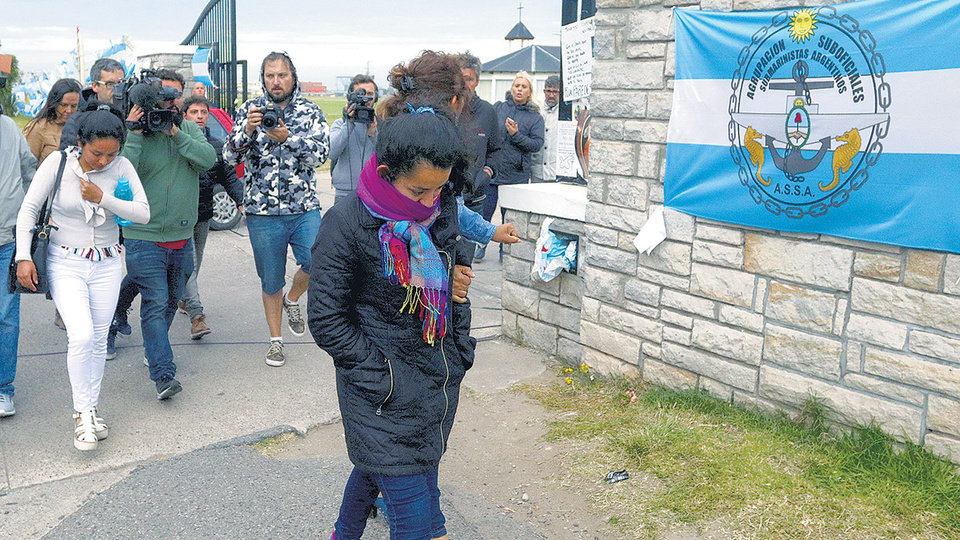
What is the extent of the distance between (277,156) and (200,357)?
1.50 meters

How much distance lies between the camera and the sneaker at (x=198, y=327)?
592 cm

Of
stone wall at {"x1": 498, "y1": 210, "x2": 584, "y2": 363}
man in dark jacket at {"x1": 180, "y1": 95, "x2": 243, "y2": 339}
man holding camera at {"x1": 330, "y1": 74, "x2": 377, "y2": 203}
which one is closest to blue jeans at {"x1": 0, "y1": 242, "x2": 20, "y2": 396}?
man in dark jacket at {"x1": 180, "y1": 95, "x2": 243, "y2": 339}

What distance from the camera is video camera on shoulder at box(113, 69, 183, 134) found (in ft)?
15.3

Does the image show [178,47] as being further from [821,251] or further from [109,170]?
[821,251]

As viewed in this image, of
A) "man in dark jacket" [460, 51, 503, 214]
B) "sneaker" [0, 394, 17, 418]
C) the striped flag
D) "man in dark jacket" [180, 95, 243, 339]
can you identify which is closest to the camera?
"sneaker" [0, 394, 17, 418]

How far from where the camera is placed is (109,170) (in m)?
4.27

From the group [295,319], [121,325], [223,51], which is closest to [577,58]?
[295,319]

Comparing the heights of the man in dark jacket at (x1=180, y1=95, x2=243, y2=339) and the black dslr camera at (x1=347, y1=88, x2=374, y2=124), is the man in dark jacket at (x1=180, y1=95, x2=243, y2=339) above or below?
below

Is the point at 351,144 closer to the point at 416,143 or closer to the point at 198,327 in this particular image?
the point at 198,327

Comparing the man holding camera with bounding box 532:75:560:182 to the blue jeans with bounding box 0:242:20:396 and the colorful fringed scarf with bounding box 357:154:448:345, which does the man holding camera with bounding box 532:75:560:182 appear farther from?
the colorful fringed scarf with bounding box 357:154:448:345

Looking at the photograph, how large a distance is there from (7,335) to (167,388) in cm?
90

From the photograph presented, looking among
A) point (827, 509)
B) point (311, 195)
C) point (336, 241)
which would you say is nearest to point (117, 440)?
point (311, 195)

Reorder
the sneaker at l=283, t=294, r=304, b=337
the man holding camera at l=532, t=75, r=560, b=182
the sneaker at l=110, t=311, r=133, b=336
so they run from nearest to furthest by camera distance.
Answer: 1. the sneaker at l=110, t=311, r=133, b=336
2. the sneaker at l=283, t=294, r=304, b=337
3. the man holding camera at l=532, t=75, r=560, b=182

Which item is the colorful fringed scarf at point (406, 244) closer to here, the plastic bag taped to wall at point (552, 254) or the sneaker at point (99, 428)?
the sneaker at point (99, 428)
